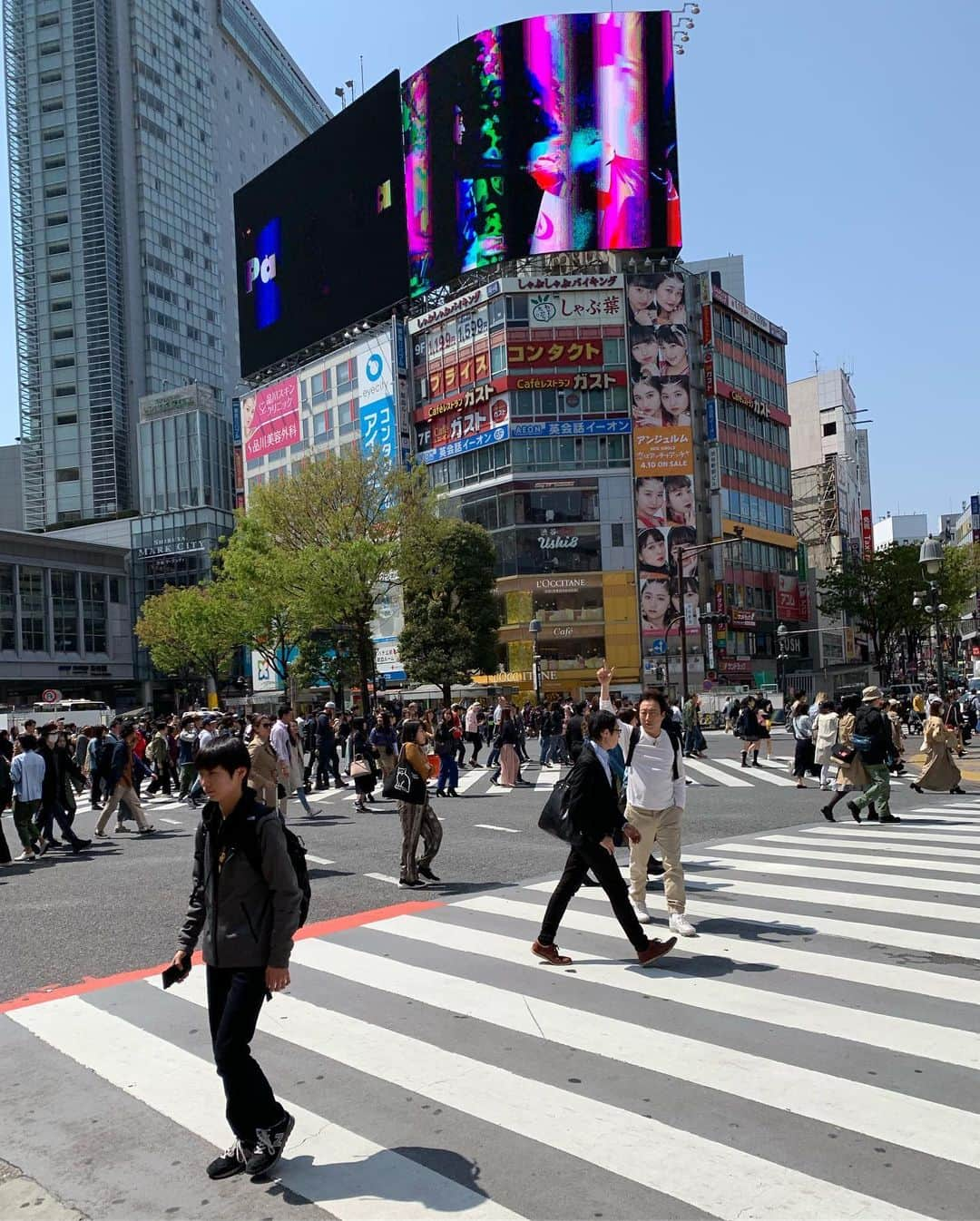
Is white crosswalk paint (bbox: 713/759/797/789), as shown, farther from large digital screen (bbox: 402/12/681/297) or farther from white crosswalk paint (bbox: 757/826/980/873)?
large digital screen (bbox: 402/12/681/297)

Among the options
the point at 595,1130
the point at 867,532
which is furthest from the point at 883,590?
the point at 595,1130

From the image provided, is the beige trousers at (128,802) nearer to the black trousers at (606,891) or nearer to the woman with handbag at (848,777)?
the woman with handbag at (848,777)

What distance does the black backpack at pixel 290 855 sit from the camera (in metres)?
4.15

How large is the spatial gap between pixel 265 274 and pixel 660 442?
Answer: 34.3 meters

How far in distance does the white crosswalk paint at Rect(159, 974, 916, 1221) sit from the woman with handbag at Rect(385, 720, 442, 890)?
4.35 m

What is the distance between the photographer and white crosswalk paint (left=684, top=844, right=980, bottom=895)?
9156 mm

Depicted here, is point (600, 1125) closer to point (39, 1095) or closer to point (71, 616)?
point (39, 1095)

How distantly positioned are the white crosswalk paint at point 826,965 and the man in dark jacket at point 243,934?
3.58 m

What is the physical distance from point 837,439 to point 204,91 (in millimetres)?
72889

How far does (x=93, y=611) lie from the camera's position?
76750 mm

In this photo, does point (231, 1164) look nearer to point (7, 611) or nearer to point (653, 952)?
point (653, 952)

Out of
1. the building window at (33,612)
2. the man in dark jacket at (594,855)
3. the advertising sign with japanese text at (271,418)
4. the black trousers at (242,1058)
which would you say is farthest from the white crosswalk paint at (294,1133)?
the building window at (33,612)

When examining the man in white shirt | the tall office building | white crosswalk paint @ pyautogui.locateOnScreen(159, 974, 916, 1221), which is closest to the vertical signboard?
the tall office building

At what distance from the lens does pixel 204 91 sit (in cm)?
10769
